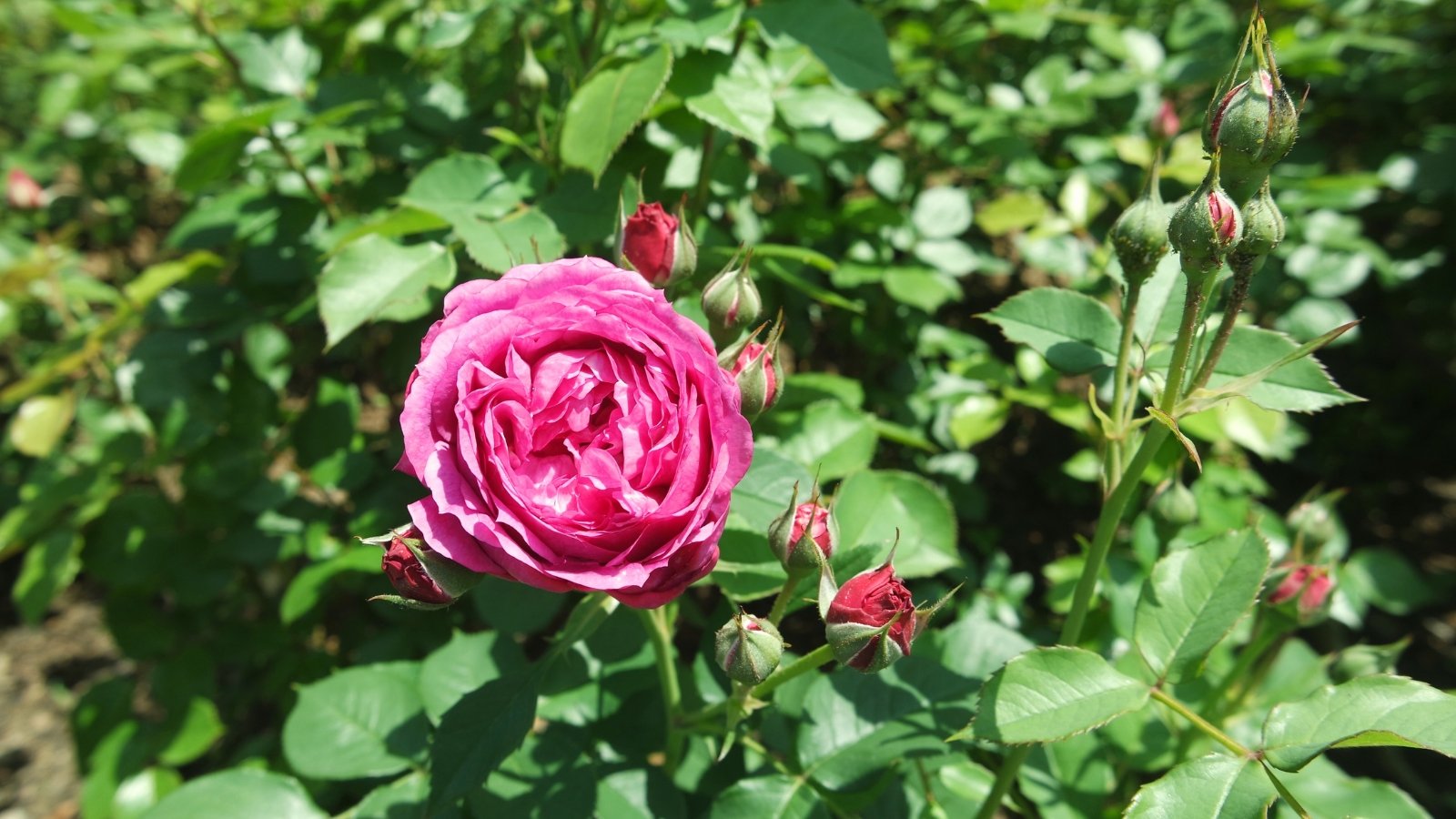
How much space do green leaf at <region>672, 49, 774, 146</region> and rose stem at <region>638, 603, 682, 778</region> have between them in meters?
0.70

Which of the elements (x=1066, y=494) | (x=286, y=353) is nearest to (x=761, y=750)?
(x=286, y=353)

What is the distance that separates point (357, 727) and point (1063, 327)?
1.27 meters

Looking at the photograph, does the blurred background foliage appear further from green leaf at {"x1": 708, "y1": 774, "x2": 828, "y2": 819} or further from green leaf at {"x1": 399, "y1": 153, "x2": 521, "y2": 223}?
green leaf at {"x1": 708, "y1": 774, "x2": 828, "y2": 819}

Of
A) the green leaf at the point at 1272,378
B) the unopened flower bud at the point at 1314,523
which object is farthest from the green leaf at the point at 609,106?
the unopened flower bud at the point at 1314,523

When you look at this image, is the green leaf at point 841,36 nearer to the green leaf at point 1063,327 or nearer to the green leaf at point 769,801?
the green leaf at point 1063,327

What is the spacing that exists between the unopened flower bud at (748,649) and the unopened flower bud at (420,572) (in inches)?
10.9

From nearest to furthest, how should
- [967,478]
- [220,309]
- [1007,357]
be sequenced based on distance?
1. [220,309]
2. [967,478]
3. [1007,357]

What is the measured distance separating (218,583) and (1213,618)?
7.14 ft

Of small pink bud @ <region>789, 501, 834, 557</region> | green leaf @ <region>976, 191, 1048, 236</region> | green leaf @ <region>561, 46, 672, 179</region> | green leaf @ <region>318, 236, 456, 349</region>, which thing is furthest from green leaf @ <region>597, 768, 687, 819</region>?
green leaf @ <region>976, 191, 1048, 236</region>

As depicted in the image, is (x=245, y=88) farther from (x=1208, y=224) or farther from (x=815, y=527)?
(x=1208, y=224)

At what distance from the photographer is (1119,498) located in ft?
3.61

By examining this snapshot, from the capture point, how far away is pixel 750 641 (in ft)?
3.13

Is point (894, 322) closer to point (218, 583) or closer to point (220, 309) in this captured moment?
point (220, 309)

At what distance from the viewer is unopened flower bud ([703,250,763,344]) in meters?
1.05
